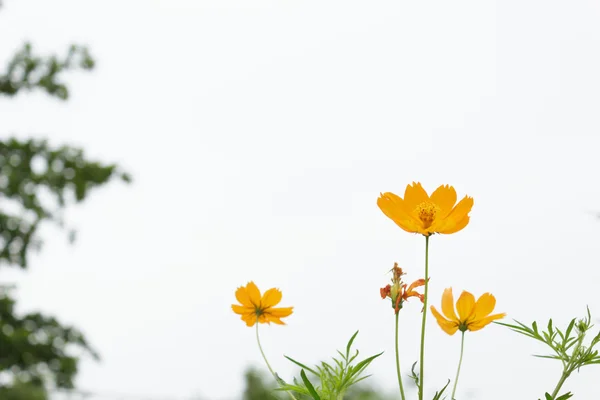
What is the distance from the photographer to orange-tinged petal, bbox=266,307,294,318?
3.17 ft

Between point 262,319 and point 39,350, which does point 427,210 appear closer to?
point 262,319

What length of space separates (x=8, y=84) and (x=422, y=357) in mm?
7406

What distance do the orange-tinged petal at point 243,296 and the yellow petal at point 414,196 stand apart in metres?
0.25

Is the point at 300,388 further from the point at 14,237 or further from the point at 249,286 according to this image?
the point at 14,237

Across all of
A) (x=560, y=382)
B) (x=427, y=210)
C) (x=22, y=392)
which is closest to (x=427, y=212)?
(x=427, y=210)

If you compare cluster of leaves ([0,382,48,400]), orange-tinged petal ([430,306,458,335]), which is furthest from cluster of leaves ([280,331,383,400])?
cluster of leaves ([0,382,48,400])

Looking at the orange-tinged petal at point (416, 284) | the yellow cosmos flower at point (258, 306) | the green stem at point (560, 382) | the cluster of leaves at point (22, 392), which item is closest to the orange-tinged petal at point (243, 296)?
the yellow cosmos flower at point (258, 306)

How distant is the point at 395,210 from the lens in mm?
842

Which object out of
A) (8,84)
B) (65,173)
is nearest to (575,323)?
(65,173)

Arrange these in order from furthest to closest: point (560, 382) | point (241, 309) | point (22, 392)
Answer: point (22, 392)
point (241, 309)
point (560, 382)

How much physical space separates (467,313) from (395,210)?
0.46 feet

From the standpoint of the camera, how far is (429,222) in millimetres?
823

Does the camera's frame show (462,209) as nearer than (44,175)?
Yes

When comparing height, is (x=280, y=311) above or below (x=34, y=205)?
below
